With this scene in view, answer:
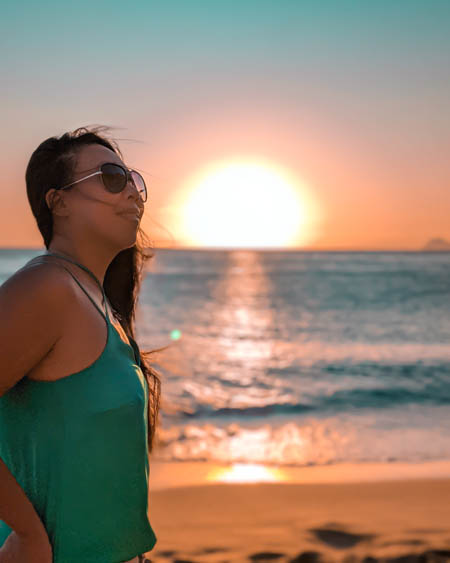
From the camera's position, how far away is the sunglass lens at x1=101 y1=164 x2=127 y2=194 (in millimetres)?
1798

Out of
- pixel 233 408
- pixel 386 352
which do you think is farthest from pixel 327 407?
pixel 386 352

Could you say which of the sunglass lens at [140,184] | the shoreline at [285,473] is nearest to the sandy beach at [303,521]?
the shoreline at [285,473]

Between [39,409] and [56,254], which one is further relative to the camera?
[56,254]

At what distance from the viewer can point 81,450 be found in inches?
57.9

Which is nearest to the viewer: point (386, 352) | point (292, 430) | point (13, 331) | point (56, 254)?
point (13, 331)

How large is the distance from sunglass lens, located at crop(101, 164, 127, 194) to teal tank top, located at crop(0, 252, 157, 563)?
0.38 m

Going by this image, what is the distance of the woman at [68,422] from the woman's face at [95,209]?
0.03 meters

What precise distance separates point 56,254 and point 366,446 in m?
8.67

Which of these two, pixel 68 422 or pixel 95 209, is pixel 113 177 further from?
pixel 68 422

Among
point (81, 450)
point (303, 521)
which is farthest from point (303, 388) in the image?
point (81, 450)

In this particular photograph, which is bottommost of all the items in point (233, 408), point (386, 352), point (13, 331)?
point (386, 352)

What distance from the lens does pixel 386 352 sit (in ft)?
68.6

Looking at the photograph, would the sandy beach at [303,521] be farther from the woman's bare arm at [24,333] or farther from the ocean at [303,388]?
the woman's bare arm at [24,333]

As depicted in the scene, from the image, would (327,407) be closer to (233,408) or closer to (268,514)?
(233,408)
